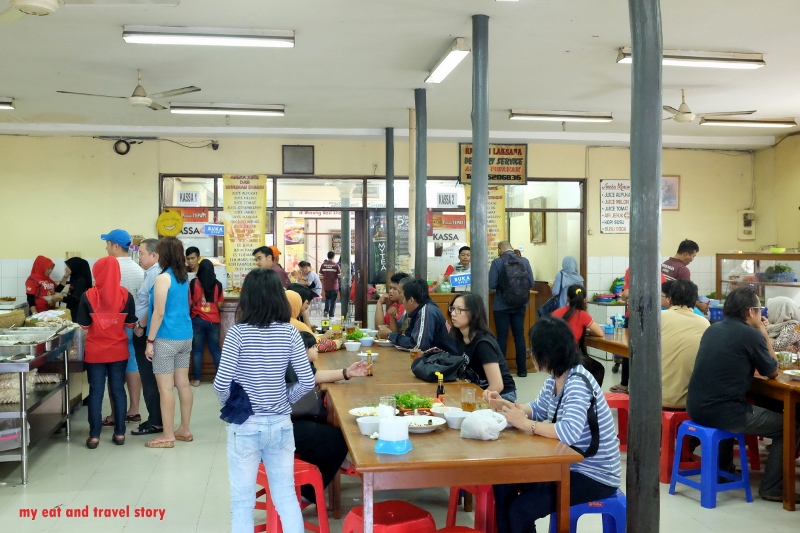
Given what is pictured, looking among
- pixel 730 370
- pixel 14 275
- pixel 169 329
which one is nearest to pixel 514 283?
pixel 730 370

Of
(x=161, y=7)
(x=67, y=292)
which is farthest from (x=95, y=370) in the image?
(x=67, y=292)

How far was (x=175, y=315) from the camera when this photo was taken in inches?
227

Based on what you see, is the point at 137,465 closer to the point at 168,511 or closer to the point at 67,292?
the point at 168,511

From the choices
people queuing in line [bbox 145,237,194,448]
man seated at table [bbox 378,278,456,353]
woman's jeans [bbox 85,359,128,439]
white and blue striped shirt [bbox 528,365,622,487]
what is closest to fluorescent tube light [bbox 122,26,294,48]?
people queuing in line [bbox 145,237,194,448]

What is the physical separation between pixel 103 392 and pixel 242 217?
17.8ft

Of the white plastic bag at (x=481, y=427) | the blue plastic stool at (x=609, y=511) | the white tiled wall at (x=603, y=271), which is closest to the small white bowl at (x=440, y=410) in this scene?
the white plastic bag at (x=481, y=427)

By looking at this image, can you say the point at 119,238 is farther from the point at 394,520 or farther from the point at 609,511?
the point at 609,511

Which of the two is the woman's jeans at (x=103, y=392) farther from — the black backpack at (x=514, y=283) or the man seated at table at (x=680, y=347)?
the black backpack at (x=514, y=283)

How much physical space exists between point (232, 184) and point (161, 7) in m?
5.41

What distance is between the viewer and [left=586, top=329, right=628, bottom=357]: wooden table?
620 centimetres

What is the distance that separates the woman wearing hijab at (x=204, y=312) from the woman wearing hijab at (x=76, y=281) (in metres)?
2.38

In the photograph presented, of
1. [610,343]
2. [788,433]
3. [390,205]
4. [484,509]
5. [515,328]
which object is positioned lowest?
[484,509]

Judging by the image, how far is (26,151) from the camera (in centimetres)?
1064

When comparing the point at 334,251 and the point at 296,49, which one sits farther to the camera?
the point at 334,251
